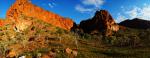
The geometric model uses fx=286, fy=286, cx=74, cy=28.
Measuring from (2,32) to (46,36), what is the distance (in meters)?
27.3

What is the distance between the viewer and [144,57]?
12900 centimetres

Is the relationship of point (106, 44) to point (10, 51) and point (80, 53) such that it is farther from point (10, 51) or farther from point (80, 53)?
point (10, 51)

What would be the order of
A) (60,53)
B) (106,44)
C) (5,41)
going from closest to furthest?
(60,53) → (5,41) → (106,44)

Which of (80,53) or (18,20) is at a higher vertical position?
(18,20)

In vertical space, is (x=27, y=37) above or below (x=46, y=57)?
above

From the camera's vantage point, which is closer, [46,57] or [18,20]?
[46,57]

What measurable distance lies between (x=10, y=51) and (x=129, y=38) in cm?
9554

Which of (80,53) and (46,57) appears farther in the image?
(80,53)

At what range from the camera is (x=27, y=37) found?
170750 mm

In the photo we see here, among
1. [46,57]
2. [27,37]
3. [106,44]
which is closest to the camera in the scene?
[46,57]

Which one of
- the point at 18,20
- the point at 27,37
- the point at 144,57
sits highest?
the point at 18,20

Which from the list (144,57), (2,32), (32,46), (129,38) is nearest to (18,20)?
(2,32)

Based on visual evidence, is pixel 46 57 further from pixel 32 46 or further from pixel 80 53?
pixel 32 46

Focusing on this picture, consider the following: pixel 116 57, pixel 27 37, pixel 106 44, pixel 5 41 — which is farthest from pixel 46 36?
pixel 116 57
